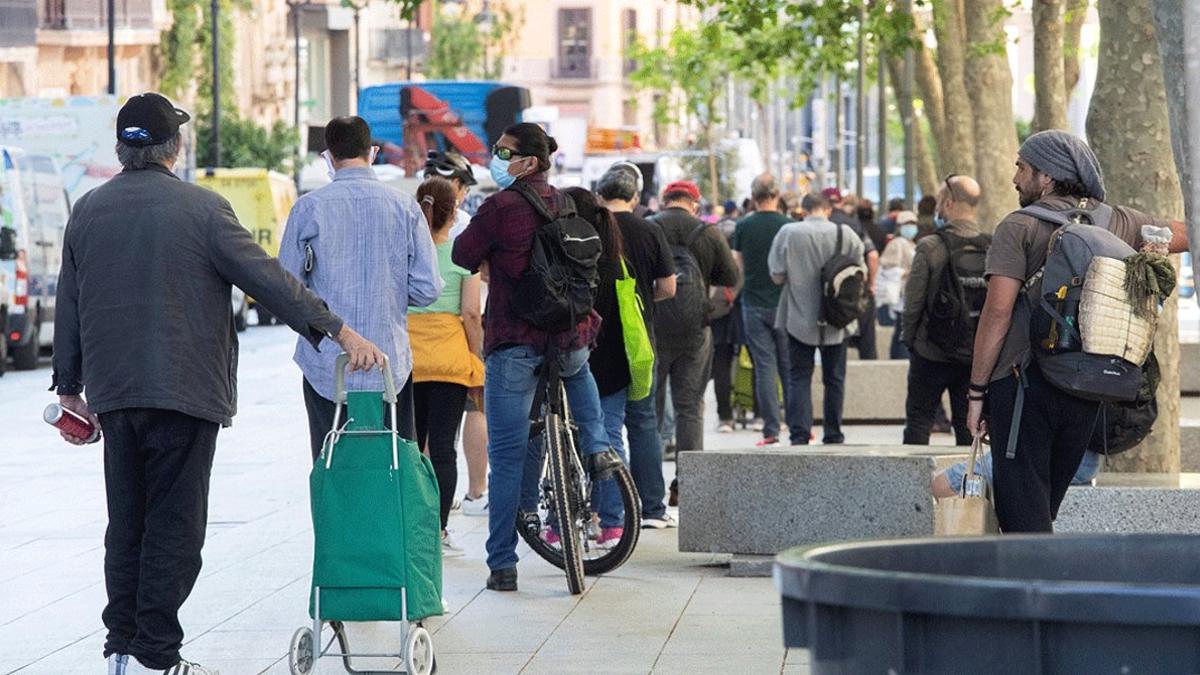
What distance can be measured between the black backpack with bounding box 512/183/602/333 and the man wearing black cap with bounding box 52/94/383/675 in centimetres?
237

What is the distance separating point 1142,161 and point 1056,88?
7.01m

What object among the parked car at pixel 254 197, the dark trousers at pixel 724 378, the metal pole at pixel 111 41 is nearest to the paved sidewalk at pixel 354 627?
the dark trousers at pixel 724 378

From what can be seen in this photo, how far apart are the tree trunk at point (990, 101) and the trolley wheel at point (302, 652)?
1802 centimetres

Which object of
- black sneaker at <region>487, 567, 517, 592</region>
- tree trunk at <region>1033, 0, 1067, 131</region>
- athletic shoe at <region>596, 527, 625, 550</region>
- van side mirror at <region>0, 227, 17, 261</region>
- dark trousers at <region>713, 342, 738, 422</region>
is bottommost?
dark trousers at <region>713, 342, 738, 422</region>

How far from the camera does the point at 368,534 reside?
762 cm

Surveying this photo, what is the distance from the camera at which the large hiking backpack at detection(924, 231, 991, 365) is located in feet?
41.9

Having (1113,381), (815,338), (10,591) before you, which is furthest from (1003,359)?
(815,338)

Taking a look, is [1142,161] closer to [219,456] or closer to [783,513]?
[783,513]

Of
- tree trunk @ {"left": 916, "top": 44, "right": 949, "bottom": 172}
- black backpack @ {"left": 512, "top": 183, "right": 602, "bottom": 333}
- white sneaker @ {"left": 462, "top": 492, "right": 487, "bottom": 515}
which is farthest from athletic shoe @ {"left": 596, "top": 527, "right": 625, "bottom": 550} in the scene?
tree trunk @ {"left": 916, "top": 44, "right": 949, "bottom": 172}

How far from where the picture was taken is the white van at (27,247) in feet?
90.3

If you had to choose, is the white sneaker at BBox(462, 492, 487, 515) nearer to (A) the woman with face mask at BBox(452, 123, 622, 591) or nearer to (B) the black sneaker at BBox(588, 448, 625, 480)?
(B) the black sneaker at BBox(588, 448, 625, 480)

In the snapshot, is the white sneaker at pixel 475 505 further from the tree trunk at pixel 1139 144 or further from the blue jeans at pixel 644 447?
the tree trunk at pixel 1139 144

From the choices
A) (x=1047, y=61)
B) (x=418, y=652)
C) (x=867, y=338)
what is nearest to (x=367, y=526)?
(x=418, y=652)

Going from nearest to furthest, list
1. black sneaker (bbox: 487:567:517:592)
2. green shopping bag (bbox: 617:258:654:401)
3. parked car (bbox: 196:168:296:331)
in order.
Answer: black sneaker (bbox: 487:567:517:592), green shopping bag (bbox: 617:258:654:401), parked car (bbox: 196:168:296:331)
